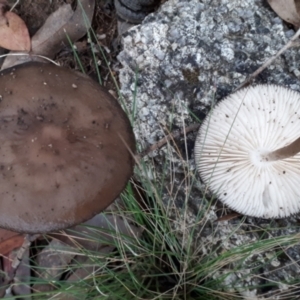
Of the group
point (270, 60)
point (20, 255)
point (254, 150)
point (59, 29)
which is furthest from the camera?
point (59, 29)

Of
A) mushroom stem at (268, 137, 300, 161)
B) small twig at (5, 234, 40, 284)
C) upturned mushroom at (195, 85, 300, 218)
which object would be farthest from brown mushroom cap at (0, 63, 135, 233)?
small twig at (5, 234, 40, 284)

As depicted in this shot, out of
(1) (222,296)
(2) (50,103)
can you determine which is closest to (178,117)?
(2) (50,103)

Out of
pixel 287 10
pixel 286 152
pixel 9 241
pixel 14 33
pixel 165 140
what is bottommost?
pixel 9 241

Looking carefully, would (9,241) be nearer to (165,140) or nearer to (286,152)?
(165,140)

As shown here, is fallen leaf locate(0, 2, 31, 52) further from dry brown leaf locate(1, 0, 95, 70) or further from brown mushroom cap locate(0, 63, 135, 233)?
brown mushroom cap locate(0, 63, 135, 233)

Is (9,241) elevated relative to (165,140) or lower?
lower

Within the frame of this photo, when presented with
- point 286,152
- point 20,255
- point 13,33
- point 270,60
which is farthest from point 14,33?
point 286,152

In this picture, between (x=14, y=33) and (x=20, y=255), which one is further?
(x=14, y=33)

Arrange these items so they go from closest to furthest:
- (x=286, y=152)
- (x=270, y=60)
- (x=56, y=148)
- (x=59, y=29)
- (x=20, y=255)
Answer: (x=56, y=148), (x=286, y=152), (x=270, y=60), (x=20, y=255), (x=59, y=29)
